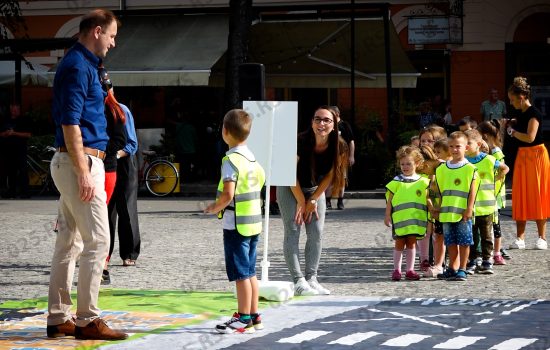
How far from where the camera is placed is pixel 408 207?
39.6ft

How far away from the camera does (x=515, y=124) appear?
49.2ft

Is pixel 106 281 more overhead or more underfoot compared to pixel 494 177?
more underfoot

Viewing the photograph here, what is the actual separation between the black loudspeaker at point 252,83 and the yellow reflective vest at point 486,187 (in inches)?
104

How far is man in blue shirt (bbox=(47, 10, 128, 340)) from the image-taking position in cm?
842

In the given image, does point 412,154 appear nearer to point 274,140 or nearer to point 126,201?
point 274,140

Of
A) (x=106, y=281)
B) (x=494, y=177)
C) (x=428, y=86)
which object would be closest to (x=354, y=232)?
(x=494, y=177)

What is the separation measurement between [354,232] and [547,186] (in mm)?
3073

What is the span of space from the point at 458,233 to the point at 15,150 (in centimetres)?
1623

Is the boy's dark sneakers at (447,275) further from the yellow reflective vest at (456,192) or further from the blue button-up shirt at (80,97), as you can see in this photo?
the blue button-up shirt at (80,97)

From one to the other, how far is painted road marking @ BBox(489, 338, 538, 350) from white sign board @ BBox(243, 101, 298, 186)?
2.97 m

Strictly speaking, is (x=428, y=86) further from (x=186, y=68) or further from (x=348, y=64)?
(x=186, y=68)

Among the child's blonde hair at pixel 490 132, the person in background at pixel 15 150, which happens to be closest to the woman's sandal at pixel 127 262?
the child's blonde hair at pixel 490 132

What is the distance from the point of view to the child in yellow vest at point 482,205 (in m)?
12.6

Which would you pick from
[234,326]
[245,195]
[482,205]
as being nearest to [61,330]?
[234,326]
